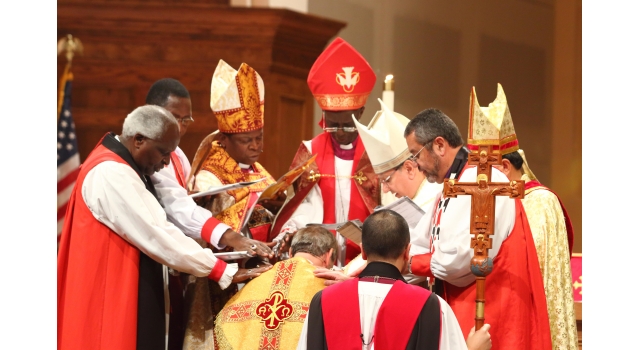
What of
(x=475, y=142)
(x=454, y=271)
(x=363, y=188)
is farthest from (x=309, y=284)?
(x=363, y=188)

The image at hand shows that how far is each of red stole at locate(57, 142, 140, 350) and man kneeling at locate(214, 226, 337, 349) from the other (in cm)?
44

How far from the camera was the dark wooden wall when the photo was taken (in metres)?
8.22

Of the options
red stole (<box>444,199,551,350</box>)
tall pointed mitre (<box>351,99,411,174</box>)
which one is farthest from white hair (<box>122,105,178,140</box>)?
red stole (<box>444,199,551,350</box>)

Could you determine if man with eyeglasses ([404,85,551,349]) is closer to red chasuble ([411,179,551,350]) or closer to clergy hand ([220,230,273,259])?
red chasuble ([411,179,551,350])

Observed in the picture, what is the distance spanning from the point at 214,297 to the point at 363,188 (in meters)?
1.19

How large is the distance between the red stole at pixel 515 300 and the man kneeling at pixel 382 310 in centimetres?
68

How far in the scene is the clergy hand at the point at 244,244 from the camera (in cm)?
500

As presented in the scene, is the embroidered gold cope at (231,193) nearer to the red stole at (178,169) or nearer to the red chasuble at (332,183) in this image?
the red stole at (178,169)

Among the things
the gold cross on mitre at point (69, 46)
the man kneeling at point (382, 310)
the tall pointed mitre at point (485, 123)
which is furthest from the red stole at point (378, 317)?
the gold cross on mitre at point (69, 46)

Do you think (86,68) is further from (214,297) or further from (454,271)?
(454,271)

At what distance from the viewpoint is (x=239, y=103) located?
563 cm

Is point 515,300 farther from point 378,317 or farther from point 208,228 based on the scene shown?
point 208,228

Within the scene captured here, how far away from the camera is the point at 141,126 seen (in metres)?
4.73

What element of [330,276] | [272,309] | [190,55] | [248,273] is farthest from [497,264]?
[190,55]
